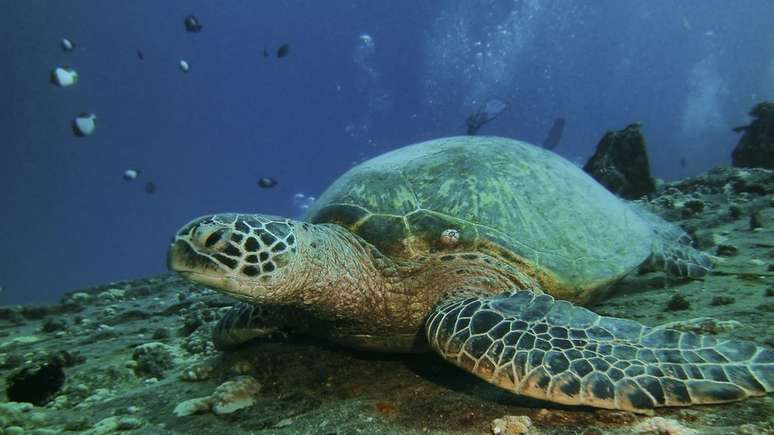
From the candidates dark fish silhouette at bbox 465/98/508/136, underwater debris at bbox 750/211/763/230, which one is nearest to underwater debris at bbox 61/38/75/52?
dark fish silhouette at bbox 465/98/508/136

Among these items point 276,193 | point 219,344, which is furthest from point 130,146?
point 219,344

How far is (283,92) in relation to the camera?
3868 inches

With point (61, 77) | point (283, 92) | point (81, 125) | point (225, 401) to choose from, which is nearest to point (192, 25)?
point (61, 77)

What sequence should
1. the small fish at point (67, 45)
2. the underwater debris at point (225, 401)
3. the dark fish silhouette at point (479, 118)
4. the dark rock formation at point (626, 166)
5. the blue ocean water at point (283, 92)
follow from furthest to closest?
the blue ocean water at point (283, 92) → the dark fish silhouette at point (479, 118) → the small fish at point (67, 45) → the dark rock formation at point (626, 166) → the underwater debris at point (225, 401)

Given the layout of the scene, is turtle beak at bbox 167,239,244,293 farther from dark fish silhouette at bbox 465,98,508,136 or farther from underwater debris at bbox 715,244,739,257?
dark fish silhouette at bbox 465,98,508,136

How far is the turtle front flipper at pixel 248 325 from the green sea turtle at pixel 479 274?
12 millimetres

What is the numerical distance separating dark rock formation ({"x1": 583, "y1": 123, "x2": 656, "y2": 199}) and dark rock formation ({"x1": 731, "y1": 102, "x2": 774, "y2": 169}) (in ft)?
6.86

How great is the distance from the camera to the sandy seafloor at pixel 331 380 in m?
1.74

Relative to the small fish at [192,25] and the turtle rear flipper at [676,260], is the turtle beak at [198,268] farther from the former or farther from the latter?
Answer: the small fish at [192,25]

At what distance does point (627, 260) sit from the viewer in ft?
10.6

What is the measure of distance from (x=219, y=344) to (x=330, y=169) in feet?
371

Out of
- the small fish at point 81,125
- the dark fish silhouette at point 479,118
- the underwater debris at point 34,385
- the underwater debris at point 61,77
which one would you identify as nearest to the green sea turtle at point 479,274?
the underwater debris at point 34,385

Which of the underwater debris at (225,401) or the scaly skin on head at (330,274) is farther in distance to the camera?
the underwater debris at (225,401)

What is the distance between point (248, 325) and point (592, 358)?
218 cm
